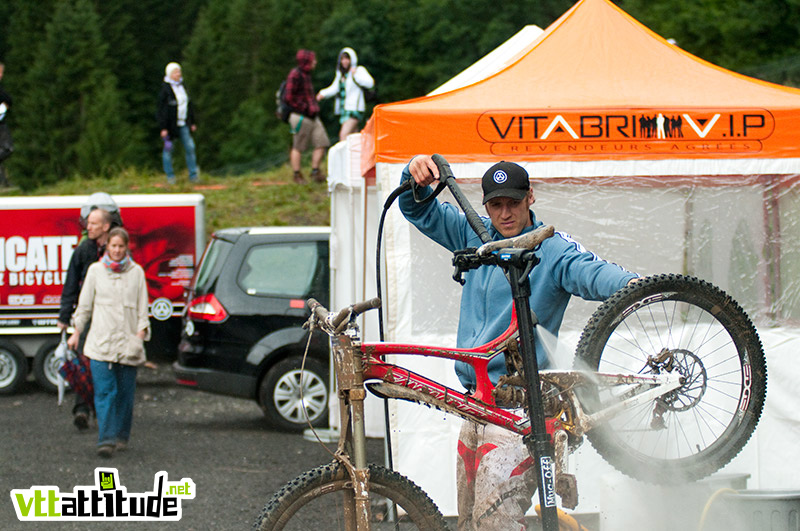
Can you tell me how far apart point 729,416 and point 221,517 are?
3420 mm

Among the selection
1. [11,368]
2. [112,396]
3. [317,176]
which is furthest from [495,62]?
[317,176]

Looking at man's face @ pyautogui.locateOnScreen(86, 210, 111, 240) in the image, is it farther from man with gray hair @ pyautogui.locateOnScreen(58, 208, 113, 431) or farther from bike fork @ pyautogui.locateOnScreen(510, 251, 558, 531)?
bike fork @ pyautogui.locateOnScreen(510, 251, 558, 531)

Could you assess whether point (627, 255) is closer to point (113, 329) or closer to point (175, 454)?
point (113, 329)

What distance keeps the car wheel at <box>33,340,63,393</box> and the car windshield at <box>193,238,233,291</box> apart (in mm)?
2604

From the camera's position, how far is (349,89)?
14.8 m

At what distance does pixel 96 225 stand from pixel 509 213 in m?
5.25

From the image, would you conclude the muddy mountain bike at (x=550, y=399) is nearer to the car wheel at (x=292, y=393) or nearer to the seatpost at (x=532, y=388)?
the seatpost at (x=532, y=388)

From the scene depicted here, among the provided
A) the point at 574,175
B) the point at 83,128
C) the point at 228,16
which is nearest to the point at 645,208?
the point at 574,175

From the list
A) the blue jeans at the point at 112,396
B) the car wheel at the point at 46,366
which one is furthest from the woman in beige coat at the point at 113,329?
the car wheel at the point at 46,366

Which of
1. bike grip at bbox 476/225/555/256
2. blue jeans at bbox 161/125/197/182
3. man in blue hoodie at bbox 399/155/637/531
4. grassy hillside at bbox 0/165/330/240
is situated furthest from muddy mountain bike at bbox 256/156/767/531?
blue jeans at bbox 161/125/197/182

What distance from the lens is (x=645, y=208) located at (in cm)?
598

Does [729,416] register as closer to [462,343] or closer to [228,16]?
[462,343]

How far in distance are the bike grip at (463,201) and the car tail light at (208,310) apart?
5669mm

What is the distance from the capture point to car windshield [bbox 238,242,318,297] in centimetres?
882
